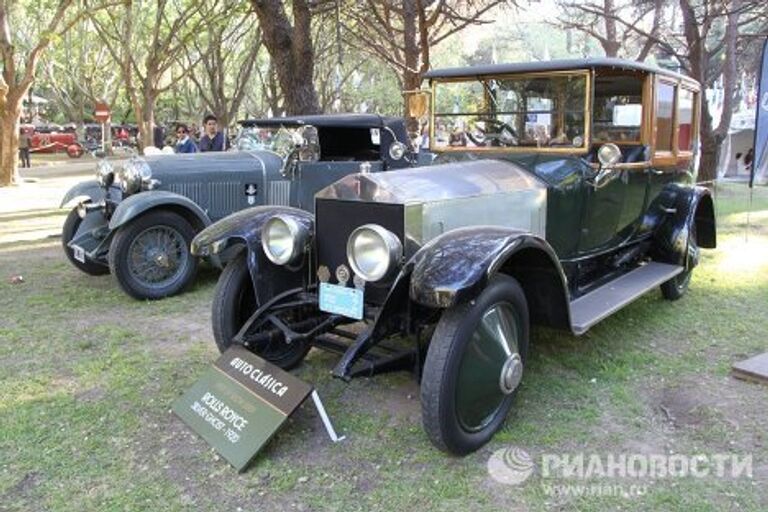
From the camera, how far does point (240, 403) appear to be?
336cm

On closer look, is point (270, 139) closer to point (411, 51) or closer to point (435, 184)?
point (435, 184)

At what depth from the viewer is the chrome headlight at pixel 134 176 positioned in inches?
248

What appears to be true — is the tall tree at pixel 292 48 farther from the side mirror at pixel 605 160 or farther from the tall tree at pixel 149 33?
the tall tree at pixel 149 33

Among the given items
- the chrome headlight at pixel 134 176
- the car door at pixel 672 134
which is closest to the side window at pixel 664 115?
the car door at pixel 672 134

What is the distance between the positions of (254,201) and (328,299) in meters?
3.53

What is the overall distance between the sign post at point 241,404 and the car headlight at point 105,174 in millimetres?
3708

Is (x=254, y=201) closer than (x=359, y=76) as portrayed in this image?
Yes

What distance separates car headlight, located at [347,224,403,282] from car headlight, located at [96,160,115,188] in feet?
13.8

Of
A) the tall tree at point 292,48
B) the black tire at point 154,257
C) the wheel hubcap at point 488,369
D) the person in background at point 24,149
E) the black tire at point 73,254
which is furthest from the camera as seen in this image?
the person in background at point 24,149

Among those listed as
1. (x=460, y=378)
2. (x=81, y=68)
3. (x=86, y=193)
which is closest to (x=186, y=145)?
(x=86, y=193)

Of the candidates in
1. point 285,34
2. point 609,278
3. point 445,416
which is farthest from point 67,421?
point 285,34

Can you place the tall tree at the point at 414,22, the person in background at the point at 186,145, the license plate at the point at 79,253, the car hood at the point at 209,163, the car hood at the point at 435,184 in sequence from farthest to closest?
the tall tree at the point at 414,22
the person in background at the point at 186,145
the car hood at the point at 209,163
the license plate at the point at 79,253
the car hood at the point at 435,184

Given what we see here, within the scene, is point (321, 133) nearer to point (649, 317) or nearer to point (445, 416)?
point (649, 317)

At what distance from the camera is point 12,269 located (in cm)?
A: 724
